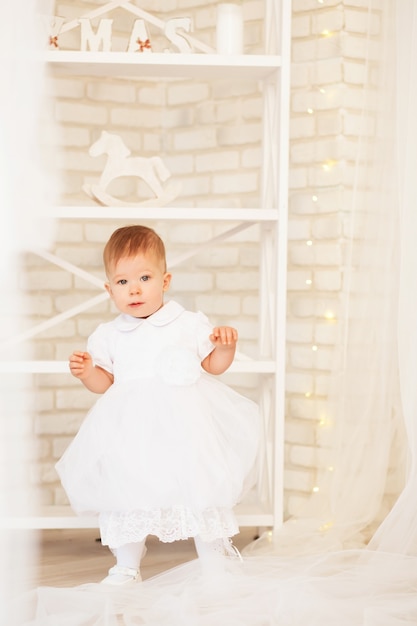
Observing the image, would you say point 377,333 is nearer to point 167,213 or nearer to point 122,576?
point 167,213

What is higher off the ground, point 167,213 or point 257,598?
point 167,213

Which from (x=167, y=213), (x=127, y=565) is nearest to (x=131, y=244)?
(x=167, y=213)

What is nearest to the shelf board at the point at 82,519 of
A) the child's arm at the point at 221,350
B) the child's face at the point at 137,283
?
the child's arm at the point at 221,350

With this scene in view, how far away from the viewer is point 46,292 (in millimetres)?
2936

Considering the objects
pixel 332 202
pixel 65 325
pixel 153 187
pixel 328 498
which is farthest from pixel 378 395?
pixel 65 325

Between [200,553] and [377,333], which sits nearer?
[200,553]

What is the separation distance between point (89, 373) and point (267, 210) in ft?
2.11

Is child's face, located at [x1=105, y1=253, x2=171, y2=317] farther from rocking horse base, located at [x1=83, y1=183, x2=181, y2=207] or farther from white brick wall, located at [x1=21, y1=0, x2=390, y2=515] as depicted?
white brick wall, located at [x1=21, y1=0, x2=390, y2=515]

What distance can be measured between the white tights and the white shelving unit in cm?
28

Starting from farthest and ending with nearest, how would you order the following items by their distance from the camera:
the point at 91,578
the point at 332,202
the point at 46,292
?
the point at 46,292 → the point at 332,202 → the point at 91,578

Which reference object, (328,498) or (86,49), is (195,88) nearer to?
(86,49)

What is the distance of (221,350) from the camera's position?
2.18 meters

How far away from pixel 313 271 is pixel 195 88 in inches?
31.2

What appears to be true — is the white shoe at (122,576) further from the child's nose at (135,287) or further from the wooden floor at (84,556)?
the child's nose at (135,287)
